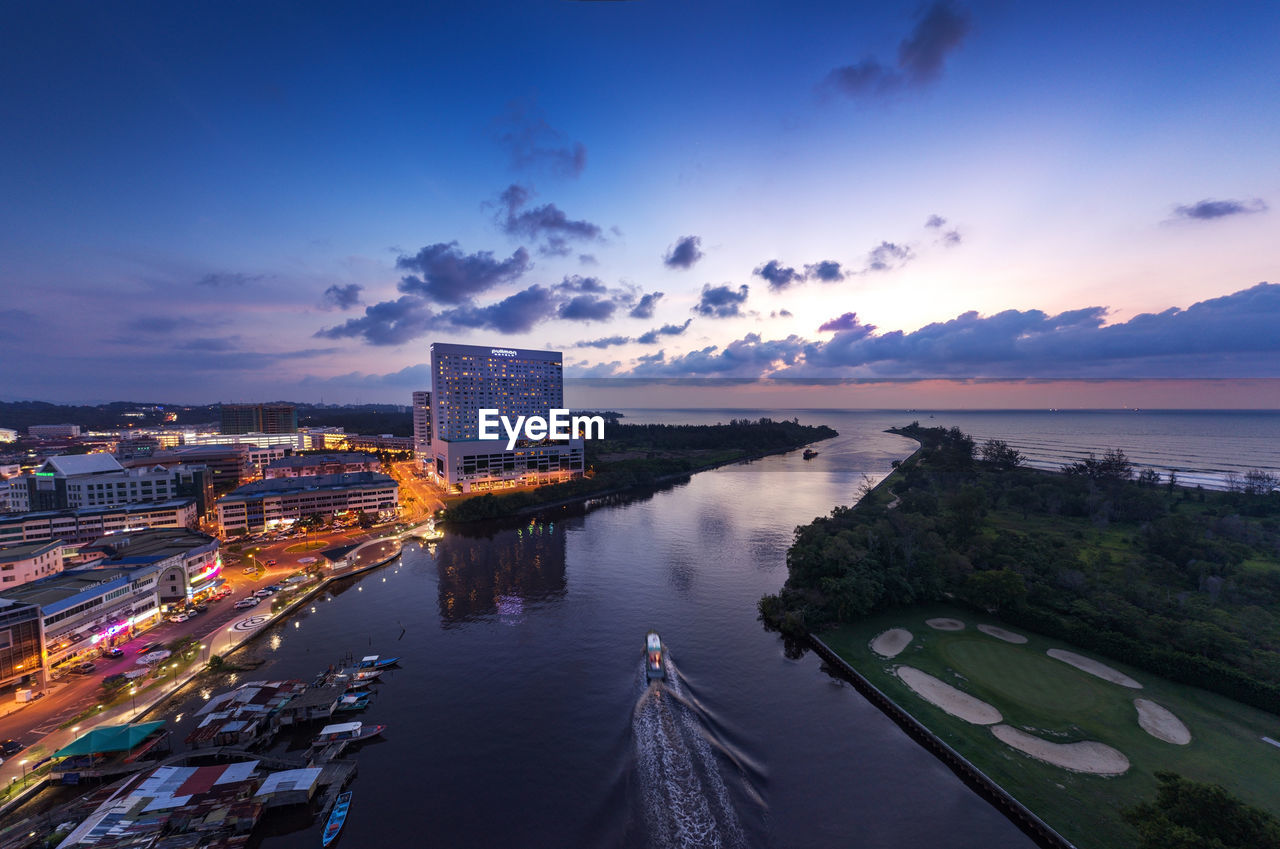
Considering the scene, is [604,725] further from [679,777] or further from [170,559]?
[170,559]

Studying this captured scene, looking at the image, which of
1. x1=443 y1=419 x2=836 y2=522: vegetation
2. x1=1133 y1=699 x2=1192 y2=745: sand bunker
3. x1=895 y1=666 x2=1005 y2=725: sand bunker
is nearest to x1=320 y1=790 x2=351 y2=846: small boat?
x1=895 y1=666 x2=1005 y2=725: sand bunker

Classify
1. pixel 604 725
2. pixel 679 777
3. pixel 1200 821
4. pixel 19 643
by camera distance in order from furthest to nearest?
1. pixel 19 643
2. pixel 604 725
3. pixel 679 777
4. pixel 1200 821

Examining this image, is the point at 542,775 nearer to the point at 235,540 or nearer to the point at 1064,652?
the point at 1064,652

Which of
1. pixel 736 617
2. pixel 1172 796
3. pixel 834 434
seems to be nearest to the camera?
pixel 1172 796

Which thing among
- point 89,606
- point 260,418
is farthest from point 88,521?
point 260,418

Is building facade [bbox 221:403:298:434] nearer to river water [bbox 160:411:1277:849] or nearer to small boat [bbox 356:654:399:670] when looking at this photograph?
river water [bbox 160:411:1277:849]

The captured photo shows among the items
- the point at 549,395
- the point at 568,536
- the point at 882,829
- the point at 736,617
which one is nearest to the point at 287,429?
the point at 549,395

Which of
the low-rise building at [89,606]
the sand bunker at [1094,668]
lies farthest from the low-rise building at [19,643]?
the sand bunker at [1094,668]
